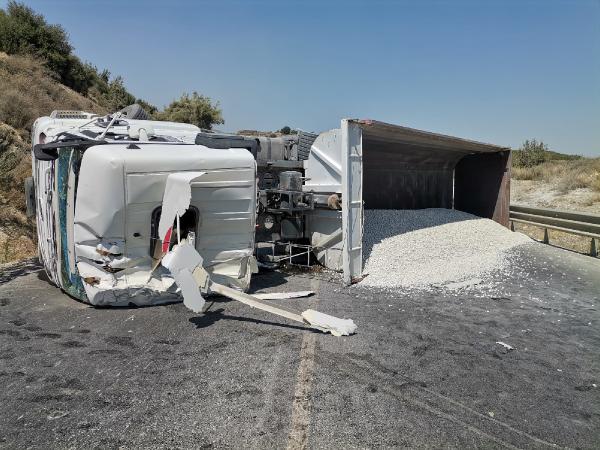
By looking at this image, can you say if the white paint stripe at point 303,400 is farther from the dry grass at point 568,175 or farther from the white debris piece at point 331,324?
the dry grass at point 568,175

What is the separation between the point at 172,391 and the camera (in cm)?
292

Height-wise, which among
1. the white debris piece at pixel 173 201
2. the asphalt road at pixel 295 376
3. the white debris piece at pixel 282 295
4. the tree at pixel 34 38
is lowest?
the asphalt road at pixel 295 376

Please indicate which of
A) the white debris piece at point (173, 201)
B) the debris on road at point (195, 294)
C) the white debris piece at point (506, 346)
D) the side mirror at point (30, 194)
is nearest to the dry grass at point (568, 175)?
the white debris piece at point (506, 346)

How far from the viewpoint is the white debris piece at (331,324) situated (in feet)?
13.4

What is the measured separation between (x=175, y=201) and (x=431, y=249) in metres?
4.85

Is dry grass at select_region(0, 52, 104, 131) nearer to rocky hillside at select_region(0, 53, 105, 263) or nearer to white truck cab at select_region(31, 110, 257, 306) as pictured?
rocky hillside at select_region(0, 53, 105, 263)

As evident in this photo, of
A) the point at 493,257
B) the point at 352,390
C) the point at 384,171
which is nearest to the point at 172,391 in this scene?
the point at 352,390

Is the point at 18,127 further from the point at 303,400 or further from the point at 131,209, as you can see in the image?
the point at 303,400

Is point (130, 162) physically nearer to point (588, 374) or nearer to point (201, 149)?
point (201, 149)

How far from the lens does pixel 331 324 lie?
414 cm

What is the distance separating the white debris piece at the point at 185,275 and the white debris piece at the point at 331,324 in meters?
1.06

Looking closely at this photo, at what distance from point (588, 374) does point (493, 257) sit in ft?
14.3

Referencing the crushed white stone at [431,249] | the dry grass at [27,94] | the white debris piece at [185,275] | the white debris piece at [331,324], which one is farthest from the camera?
the dry grass at [27,94]

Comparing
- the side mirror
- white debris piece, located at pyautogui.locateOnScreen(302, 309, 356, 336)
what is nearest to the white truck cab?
the side mirror
